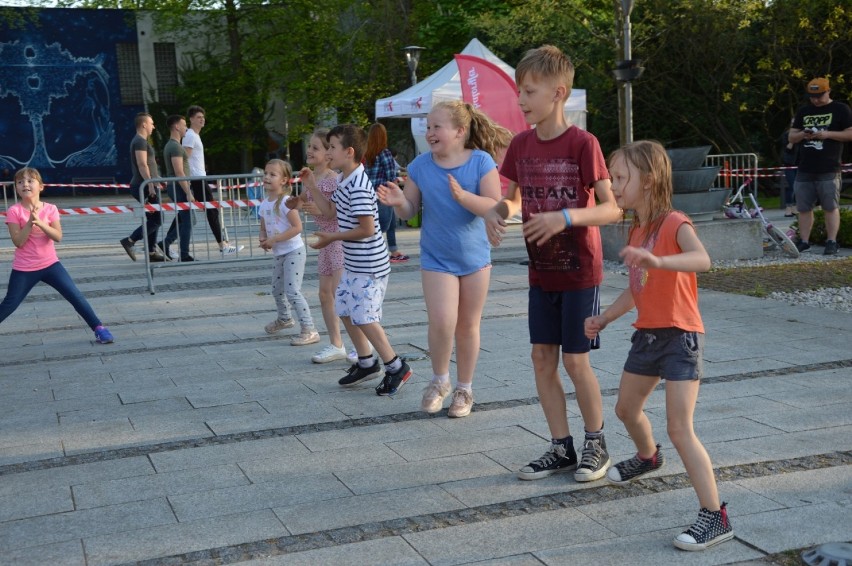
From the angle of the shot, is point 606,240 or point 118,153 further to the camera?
point 118,153

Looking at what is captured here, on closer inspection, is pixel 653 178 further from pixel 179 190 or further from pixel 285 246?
pixel 179 190

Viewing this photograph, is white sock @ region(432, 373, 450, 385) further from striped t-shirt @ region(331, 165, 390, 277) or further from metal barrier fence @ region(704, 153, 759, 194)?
metal barrier fence @ region(704, 153, 759, 194)

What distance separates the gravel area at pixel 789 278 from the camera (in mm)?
9518

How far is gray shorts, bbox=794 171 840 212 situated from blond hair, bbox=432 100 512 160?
776cm

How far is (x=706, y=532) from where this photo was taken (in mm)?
3719

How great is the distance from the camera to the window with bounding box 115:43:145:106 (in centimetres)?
4225

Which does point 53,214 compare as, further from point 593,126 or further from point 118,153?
point 118,153

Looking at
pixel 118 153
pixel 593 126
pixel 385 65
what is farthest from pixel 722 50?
pixel 118 153

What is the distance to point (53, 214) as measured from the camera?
8156mm

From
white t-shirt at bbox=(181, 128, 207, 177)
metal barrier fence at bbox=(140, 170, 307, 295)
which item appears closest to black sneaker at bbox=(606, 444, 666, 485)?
metal barrier fence at bbox=(140, 170, 307, 295)

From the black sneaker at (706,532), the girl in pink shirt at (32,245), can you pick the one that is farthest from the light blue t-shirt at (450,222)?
the girl in pink shirt at (32,245)

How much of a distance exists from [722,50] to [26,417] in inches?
856

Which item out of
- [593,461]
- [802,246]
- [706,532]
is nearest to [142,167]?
[802,246]

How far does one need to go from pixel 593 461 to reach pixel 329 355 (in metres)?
3.18
